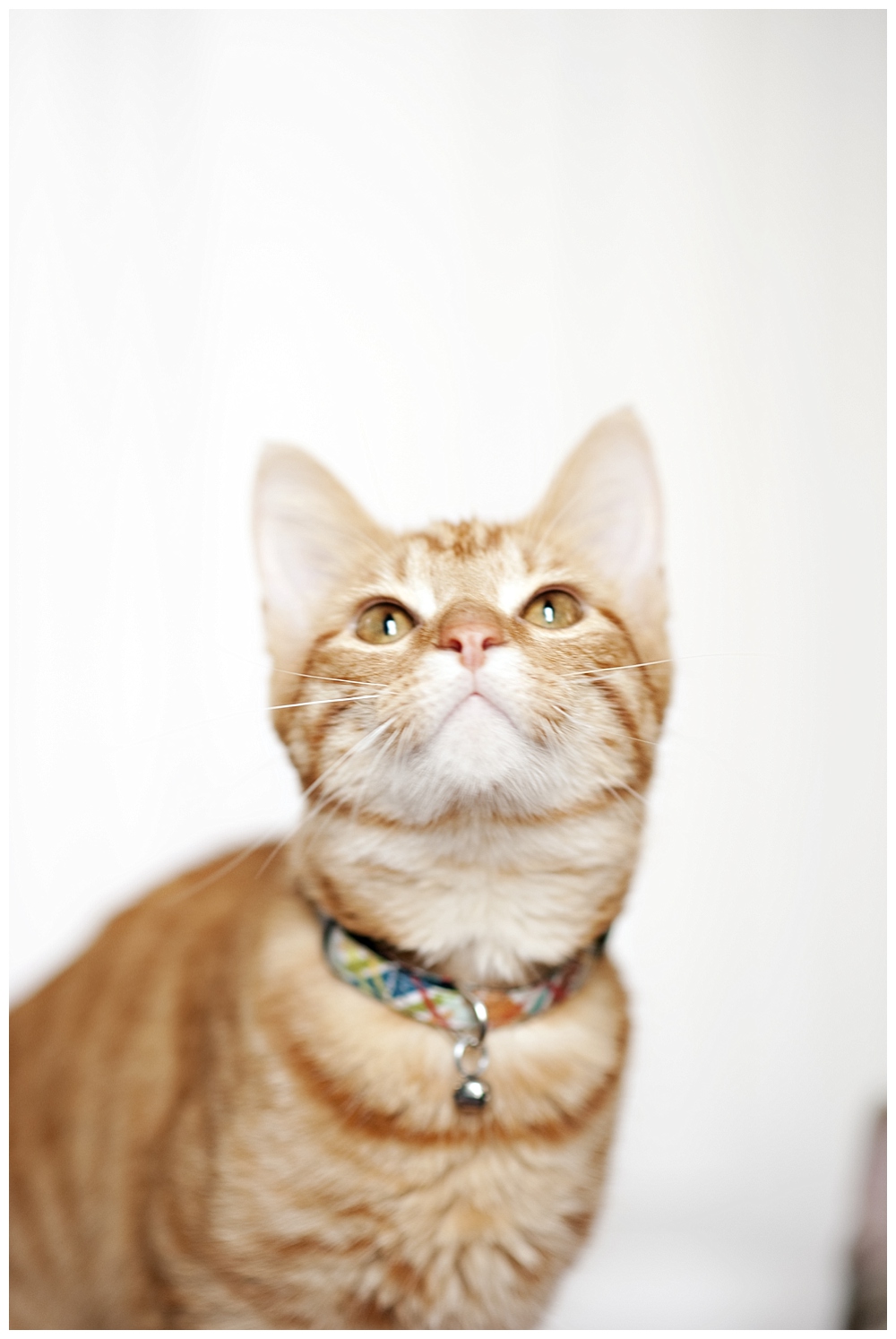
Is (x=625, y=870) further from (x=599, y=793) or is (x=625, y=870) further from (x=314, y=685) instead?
(x=314, y=685)

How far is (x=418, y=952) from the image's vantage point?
46.4 inches

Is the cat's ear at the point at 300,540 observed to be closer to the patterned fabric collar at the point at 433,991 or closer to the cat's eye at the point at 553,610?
the cat's eye at the point at 553,610

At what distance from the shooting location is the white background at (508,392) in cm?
143

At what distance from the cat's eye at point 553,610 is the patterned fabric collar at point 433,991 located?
0.40m

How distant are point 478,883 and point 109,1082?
0.67 m

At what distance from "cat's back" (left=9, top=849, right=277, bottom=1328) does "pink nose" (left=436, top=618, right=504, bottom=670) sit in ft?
1.50

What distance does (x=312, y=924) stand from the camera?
1319 millimetres

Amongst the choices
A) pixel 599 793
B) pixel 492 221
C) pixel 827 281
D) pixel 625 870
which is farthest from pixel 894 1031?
pixel 492 221

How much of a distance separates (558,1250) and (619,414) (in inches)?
39.8

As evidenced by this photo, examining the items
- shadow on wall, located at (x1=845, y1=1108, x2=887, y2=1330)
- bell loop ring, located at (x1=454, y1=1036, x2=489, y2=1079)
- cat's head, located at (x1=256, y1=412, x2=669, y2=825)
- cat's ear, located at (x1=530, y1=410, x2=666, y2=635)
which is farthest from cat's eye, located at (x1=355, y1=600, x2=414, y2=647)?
shadow on wall, located at (x1=845, y1=1108, x2=887, y2=1330)

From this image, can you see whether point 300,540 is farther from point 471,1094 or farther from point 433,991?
point 471,1094

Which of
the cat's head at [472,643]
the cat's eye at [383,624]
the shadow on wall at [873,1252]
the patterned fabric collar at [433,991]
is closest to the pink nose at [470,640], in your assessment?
the cat's head at [472,643]

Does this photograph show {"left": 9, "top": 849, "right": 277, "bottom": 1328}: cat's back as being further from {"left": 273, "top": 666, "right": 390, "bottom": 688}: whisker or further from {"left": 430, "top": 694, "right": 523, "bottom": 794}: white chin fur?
{"left": 430, "top": 694, "right": 523, "bottom": 794}: white chin fur

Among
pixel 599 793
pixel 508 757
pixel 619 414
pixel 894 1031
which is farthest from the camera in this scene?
pixel 894 1031
